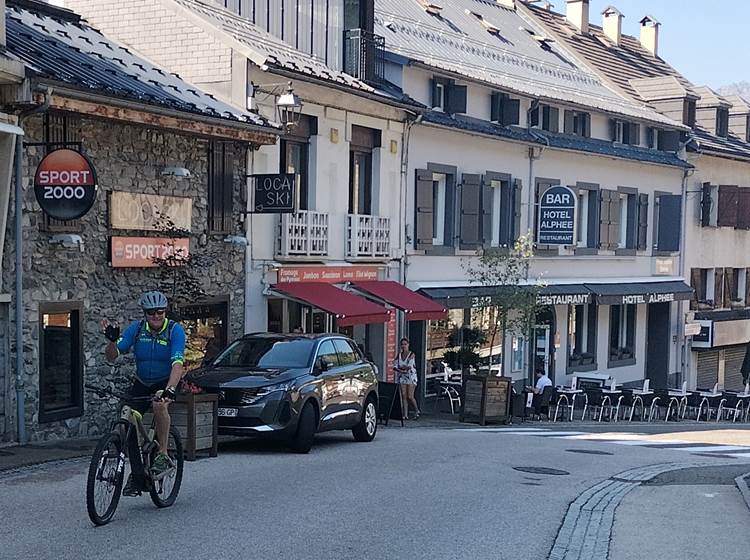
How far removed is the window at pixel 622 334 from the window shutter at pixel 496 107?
9129 mm

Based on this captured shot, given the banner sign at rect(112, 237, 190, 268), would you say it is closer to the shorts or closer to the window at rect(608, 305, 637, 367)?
the shorts

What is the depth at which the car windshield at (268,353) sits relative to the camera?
47.2 ft

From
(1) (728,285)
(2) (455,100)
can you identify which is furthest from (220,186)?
(1) (728,285)

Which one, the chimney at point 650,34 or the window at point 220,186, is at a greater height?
the chimney at point 650,34

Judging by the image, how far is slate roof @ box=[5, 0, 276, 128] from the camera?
14.4 metres

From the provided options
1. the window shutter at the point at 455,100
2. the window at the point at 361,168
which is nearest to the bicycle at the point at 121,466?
the window at the point at 361,168

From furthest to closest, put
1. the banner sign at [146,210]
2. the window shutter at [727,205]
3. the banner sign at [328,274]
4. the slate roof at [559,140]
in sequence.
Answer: the window shutter at [727,205] < the slate roof at [559,140] < the banner sign at [328,274] < the banner sign at [146,210]

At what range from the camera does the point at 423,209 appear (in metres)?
25.4

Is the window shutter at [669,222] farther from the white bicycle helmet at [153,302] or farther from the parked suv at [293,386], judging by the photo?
the white bicycle helmet at [153,302]

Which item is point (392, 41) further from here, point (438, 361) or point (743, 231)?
point (743, 231)

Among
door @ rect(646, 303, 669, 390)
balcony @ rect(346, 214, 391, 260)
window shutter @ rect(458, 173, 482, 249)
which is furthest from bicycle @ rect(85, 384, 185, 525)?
door @ rect(646, 303, 669, 390)

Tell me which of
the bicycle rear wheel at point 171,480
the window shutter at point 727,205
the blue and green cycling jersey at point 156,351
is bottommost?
the bicycle rear wheel at point 171,480

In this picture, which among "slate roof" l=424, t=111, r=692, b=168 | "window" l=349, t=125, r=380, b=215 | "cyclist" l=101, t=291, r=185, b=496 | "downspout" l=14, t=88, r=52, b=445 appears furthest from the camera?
"slate roof" l=424, t=111, r=692, b=168

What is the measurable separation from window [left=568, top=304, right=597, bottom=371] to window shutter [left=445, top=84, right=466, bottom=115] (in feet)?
26.7
